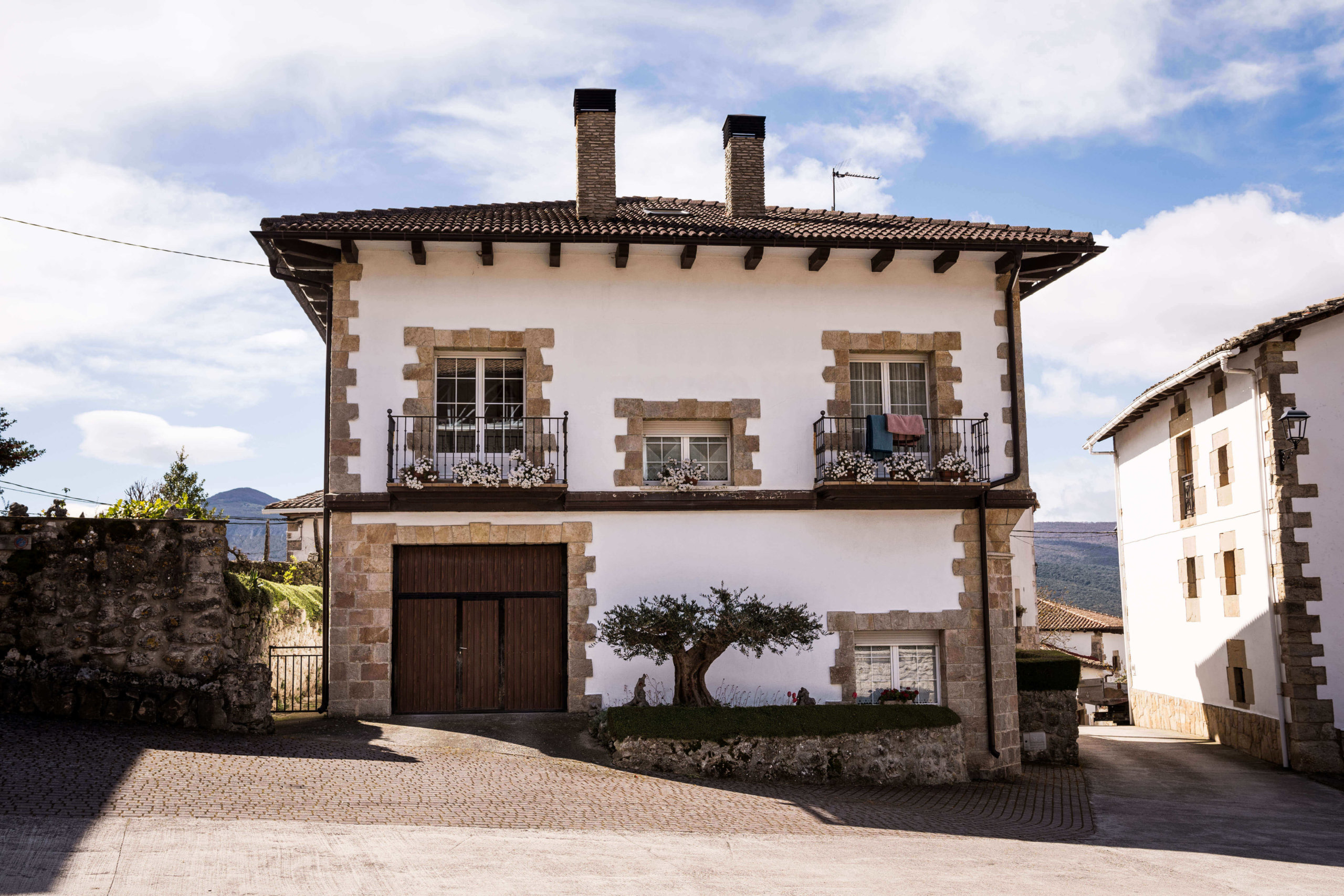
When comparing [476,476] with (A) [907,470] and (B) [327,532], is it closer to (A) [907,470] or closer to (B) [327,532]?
(B) [327,532]

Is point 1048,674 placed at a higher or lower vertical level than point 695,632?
lower

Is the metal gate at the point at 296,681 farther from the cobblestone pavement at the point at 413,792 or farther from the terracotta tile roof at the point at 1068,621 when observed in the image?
the terracotta tile roof at the point at 1068,621

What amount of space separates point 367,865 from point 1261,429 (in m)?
14.1

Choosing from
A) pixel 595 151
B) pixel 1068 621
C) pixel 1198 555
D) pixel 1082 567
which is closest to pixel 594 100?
pixel 595 151

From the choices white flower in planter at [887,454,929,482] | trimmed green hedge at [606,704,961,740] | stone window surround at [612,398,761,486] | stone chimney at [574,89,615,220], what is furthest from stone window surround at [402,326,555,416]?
white flower in planter at [887,454,929,482]

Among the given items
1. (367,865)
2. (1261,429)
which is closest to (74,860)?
(367,865)

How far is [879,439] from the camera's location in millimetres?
13172

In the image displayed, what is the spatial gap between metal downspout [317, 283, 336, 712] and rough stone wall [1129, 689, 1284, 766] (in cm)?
1296

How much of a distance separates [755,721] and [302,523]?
77.1ft

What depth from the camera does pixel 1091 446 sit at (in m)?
22.9

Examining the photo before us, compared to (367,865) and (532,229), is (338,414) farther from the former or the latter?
(367,865)

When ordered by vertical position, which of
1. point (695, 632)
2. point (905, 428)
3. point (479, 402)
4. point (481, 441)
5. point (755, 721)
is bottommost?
point (755, 721)

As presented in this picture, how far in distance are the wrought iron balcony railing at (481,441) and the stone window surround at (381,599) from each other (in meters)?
0.68

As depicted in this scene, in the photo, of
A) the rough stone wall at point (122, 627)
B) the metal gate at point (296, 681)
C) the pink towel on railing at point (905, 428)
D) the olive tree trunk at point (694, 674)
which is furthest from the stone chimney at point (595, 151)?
the metal gate at point (296, 681)
